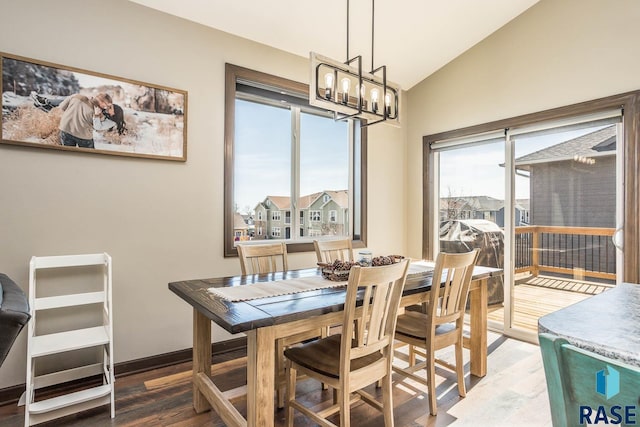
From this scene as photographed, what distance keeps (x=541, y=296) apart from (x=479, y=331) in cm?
119

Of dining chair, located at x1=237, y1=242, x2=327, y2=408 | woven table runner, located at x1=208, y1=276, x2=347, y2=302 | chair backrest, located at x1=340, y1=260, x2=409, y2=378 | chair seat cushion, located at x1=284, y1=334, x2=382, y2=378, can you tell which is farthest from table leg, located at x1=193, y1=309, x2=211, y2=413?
chair backrest, located at x1=340, y1=260, x2=409, y2=378

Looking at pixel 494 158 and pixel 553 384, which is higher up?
pixel 494 158

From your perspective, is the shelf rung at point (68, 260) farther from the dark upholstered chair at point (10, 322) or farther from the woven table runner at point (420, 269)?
the woven table runner at point (420, 269)

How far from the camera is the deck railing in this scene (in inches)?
115

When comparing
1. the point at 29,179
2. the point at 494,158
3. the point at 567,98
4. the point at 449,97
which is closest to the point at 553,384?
the point at 29,179

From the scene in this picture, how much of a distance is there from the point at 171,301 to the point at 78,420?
3.06 feet

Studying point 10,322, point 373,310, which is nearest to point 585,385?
point 373,310

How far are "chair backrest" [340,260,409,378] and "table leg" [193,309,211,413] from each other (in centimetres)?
94

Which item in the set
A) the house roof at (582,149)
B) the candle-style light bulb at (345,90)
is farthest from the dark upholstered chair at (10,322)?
the house roof at (582,149)

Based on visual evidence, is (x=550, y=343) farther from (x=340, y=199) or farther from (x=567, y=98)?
(x=340, y=199)

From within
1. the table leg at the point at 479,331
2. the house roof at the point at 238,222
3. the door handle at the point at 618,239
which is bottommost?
the table leg at the point at 479,331

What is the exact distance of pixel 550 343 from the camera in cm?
69

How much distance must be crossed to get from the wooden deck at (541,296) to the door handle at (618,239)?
399mm

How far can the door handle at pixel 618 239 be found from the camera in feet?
9.09
